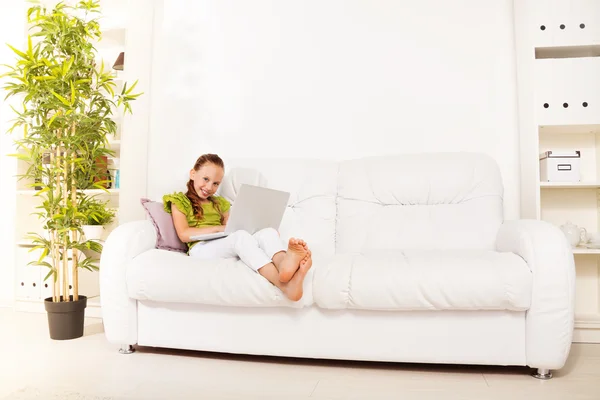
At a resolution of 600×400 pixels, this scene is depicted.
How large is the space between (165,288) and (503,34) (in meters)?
2.45

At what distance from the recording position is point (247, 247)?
2.10m

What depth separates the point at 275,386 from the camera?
1.81 metres

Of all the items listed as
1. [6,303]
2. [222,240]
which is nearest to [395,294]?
[222,240]

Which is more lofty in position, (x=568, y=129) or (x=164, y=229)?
(x=568, y=129)

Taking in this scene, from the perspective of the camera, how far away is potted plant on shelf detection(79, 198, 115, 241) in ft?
10.1

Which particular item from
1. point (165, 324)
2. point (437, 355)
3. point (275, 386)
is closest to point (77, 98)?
point (165, 324)

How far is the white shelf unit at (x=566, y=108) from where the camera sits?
8.58 feet

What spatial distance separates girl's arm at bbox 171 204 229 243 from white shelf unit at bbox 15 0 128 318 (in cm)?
98

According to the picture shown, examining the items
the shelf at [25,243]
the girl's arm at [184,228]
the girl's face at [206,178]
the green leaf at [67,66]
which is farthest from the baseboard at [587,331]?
the shelf at [25,243]

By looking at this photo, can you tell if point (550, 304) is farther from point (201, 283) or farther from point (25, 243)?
point (25, 243)

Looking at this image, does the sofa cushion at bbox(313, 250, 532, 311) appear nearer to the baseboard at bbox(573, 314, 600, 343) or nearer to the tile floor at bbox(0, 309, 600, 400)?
the tile floor at bbox(0, 309, 600, 400)

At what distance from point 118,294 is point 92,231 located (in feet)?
3.60

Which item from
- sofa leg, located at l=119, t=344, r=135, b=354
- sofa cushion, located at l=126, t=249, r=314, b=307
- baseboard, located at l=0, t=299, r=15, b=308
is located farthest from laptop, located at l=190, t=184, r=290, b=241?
baseboard, located at l=0, t=299, r=15, b=308

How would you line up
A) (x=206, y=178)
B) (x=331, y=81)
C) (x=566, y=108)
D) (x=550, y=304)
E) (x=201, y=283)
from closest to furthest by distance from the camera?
(x=550, y=304) < (x=201, y=283) < (x=206, y=178) < (x=566, y=108) < (x=331, y=81)
